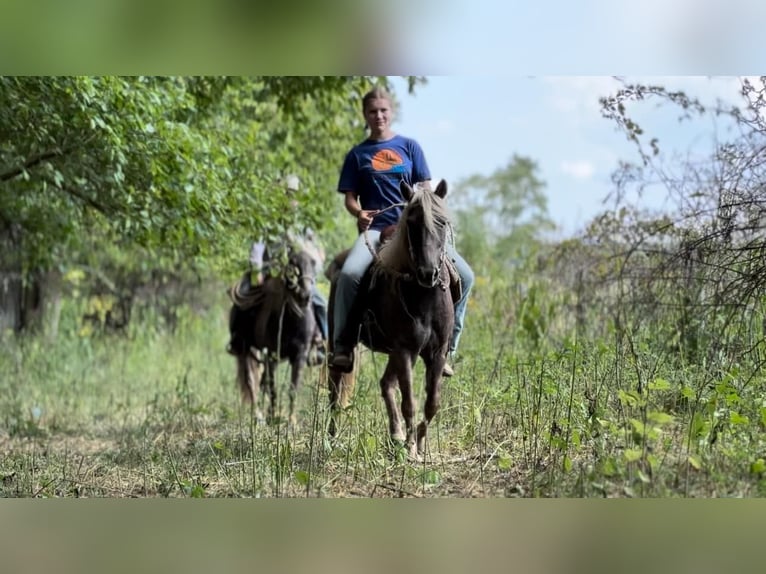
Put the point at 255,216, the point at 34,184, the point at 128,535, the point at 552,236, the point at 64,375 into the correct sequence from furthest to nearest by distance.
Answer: the point at 552,236, the point at 64,375, the point at 255,216, the point at 34,184, the point at 128,535

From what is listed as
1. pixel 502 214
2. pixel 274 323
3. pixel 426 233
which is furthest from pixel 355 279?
pixel 502 214

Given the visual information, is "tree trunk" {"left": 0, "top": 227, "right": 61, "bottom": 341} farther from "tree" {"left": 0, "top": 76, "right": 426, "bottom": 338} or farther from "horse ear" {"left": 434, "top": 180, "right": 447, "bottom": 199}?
"horse ear" {"left": 434, "top": 180, "right": 447, "bottom": 199}

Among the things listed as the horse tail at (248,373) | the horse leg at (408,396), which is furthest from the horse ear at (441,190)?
the horse tail at (248,373)

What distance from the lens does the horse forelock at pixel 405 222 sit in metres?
4.97

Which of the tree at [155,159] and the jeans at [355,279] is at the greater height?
the tree at [155,159]

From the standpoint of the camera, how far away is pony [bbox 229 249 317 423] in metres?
8.67

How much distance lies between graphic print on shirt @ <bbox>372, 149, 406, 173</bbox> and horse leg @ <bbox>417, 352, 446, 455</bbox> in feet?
4.51

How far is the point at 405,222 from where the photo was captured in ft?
16.9

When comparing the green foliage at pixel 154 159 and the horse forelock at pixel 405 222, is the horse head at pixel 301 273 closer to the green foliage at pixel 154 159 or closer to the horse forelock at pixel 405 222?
the green foliage at pixel 154 159

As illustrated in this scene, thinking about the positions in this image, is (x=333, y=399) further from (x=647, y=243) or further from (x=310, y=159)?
(x=310, y=159)

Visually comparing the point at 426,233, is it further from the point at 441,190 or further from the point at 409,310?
the point at 409,310

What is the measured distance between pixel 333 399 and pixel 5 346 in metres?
7.86
